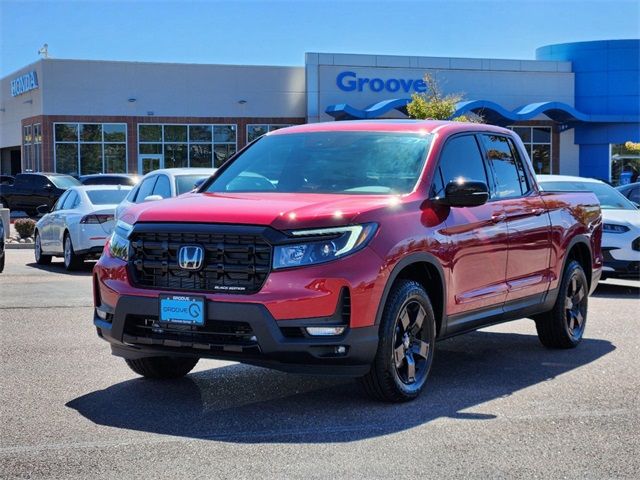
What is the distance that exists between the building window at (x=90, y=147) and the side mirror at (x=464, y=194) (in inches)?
1561

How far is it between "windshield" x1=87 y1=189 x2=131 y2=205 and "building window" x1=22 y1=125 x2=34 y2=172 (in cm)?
3290

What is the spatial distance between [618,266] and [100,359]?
7.94 m

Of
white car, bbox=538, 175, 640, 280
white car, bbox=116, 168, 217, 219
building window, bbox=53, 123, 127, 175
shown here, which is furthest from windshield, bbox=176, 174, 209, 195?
building window, bbox=53, 123, 127, 175

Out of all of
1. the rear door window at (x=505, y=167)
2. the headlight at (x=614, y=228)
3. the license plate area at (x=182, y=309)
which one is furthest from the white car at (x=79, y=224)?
the license plate area at (x=182, y=309)

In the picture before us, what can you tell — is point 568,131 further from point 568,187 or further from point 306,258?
point 306,258

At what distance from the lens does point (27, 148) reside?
4975cm

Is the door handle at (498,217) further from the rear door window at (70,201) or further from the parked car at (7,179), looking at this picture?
the parked car at (7,179)

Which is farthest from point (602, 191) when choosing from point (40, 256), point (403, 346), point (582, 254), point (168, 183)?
point (40, 256)

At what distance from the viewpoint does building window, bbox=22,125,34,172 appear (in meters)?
48.7

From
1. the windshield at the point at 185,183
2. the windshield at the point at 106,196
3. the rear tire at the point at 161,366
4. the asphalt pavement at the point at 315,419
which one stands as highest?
the windshield at the point at 185,183

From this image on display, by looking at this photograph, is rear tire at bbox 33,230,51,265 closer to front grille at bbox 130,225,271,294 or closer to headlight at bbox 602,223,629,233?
headlight at bbox 602,223,629,233

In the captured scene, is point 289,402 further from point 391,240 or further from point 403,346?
point 391,240

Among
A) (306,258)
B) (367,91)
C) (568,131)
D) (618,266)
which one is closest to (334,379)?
(306,258)

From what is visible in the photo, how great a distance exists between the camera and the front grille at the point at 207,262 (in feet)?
20.0
